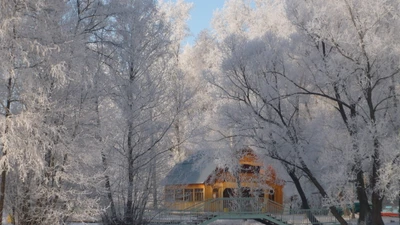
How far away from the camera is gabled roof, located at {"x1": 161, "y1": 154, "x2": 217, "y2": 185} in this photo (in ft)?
79.5

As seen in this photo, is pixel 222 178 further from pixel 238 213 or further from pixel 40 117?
pixel 40 117

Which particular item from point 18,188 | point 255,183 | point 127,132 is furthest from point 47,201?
point 255,183

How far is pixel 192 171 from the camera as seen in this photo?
2889cm

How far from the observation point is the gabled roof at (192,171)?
24.2 meters

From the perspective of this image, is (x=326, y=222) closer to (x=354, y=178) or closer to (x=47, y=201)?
(x=354, y=178)

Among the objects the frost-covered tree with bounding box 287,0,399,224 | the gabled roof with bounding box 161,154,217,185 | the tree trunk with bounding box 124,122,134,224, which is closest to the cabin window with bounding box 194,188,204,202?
the gabled roof with bounding box 161,154,217,185

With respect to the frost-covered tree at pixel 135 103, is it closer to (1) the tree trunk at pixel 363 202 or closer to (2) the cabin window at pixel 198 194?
(1) the tree trunk at pixel 363 202

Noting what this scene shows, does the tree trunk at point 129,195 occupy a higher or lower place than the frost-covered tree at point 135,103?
lower

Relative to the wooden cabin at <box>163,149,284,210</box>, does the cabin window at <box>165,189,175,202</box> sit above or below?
below

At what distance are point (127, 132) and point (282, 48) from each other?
8553mm

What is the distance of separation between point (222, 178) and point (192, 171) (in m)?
2.02

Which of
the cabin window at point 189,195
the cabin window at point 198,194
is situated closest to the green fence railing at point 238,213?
the cabin window at point 198,194

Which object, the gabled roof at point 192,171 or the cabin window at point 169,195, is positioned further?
the gabled roof at point 192,171

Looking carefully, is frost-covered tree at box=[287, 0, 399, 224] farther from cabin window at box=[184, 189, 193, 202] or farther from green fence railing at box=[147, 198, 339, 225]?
cabin window at box=[184, 189, 193, 202]
